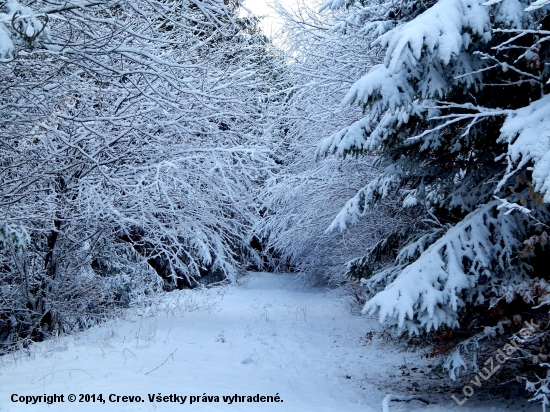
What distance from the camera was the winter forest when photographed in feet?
15.4

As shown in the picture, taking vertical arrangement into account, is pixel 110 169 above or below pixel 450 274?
above

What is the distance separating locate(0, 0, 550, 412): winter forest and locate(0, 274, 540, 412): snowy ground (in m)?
0.05

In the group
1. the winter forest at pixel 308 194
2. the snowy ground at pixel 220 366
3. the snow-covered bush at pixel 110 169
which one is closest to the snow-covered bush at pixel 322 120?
the winter forest at pixel 308 194

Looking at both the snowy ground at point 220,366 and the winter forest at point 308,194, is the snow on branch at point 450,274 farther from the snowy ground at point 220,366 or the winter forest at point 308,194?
the snowy ground at point 220,366

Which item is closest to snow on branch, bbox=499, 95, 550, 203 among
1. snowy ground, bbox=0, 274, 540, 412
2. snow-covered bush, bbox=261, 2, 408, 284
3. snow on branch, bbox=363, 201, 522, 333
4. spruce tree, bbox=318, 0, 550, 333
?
spruce tree, bbox=318, 0, 550, 333

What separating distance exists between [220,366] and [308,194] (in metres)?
6.34

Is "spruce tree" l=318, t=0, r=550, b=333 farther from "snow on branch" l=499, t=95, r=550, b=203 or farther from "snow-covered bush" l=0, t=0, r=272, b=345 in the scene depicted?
"snow-covered bush" l=0, t=0, r=272, b=345

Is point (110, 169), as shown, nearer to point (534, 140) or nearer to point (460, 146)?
point (460, 146)

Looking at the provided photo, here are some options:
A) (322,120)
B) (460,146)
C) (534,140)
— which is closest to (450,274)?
(534,140)

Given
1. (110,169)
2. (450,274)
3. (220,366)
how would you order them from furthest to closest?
(110,169), (220,366), (450,274)

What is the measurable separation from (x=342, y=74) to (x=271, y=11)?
284 centimetres

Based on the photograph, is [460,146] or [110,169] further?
[110,169]

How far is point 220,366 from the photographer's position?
6.94 metres

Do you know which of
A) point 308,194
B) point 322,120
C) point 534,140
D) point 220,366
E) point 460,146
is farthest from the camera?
point 308,194
